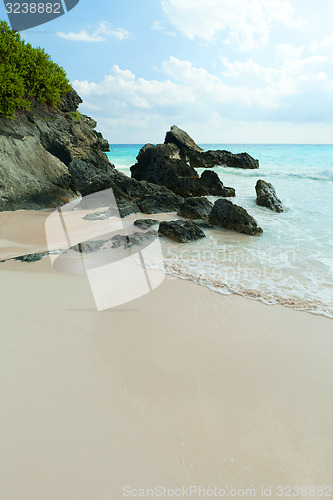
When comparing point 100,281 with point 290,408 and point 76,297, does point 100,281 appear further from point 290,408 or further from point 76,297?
point 290,408

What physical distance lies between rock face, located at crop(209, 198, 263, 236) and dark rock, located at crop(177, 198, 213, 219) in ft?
2.72

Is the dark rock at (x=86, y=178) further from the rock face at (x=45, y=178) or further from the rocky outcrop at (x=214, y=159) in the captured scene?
the rocky outcrop at (x=214, y=159)

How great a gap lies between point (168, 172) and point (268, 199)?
4.18 metres

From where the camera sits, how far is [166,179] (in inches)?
493

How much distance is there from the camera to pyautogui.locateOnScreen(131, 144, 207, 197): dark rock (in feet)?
39.6

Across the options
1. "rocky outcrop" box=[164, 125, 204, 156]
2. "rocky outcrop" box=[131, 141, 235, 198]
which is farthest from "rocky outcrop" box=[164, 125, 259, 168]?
"rocky outcrop" box=[131, 141, 235, 198]

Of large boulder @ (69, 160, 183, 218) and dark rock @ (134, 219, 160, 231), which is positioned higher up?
large boulder @ (69, 160, 183, 218)

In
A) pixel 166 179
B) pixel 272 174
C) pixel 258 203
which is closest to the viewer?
pixel 258 203

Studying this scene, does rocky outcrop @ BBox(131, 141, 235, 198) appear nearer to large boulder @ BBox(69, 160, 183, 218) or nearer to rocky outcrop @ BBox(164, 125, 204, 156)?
large boulder @ BBox(69, 160, 183, 218)

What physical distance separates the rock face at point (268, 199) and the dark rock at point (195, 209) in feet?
7.48

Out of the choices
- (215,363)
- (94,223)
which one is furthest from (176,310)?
(94,223)

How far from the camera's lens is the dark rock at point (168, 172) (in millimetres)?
12062

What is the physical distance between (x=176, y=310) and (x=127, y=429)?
1651 millimetres

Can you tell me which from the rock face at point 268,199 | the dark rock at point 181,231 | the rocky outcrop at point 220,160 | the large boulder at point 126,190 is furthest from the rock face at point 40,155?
the rocky outcrop at point 220,160
